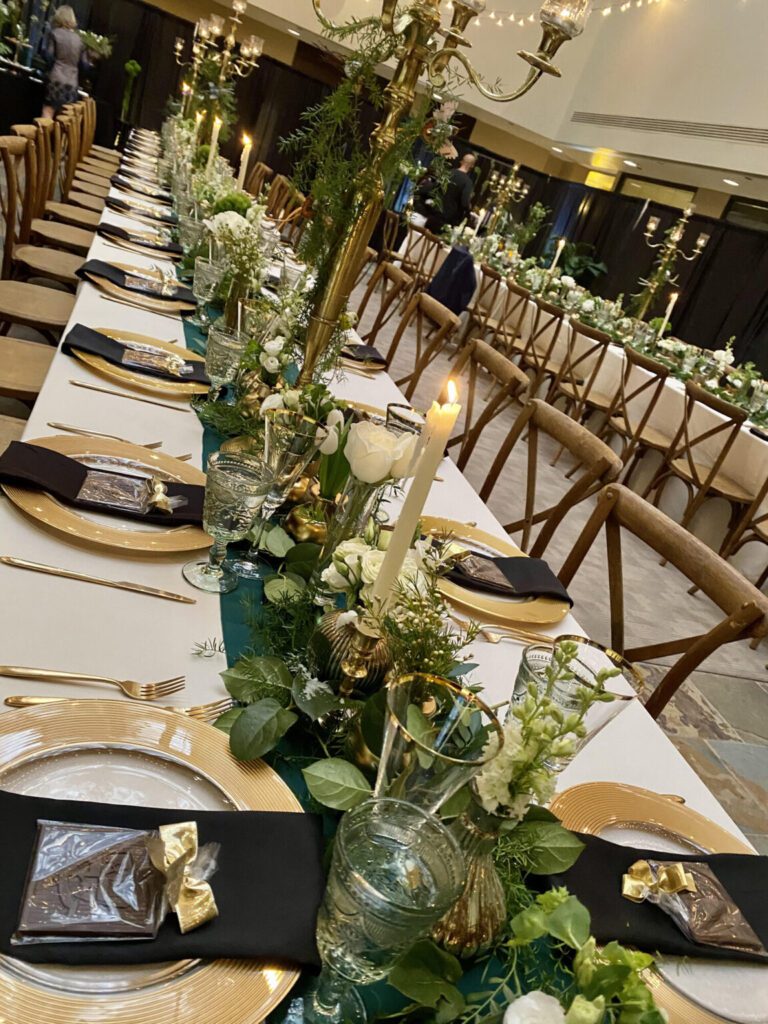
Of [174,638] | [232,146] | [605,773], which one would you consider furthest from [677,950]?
[232,146]

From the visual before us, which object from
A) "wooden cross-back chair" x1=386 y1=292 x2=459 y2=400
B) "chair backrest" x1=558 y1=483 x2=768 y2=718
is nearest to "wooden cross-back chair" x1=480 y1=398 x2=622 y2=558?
"chair backrest" x1=558 y1=483 x2=768 y2=718

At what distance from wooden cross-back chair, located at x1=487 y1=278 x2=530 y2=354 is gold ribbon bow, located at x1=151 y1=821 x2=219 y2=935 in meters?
6.33

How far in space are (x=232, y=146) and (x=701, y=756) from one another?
12.7 m

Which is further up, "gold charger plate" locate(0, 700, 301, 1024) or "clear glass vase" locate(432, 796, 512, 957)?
"clear glass vase" locate(432, 796, 512, 957)

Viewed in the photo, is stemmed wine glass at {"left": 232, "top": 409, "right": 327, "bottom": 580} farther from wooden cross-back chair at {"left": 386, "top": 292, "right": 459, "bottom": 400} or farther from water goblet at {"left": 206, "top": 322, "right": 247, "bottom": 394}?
wooden cross-back chair at {"left": 386, "top": 292, "right": 459, "bottom": 400}

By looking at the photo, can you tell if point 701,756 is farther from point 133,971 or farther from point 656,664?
point 133,971

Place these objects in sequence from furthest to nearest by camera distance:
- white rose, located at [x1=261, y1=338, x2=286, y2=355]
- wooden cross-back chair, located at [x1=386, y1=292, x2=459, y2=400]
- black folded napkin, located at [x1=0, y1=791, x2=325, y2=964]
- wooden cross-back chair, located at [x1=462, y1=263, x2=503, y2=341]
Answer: wooden cross-back chair, located at [x1=462, y1=263, x2=503, y2=341] < wooden cross-back chair, located at [x1=386, y1=292, x2=459, y2=400] < white rose, located at [x1=261, y1=338, x2=286, y2=355] < black folded napkin, located at [x1=0, y1=791, x2=325, y2=964]

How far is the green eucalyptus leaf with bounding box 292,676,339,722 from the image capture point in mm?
836

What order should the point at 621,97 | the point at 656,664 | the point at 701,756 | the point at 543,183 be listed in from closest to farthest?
the point at 701,756, the point at 656,664, the point at 621,97, the point at 543,183

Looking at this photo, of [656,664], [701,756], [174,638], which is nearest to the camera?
[174,638]

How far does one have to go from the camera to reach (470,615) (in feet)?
4.27

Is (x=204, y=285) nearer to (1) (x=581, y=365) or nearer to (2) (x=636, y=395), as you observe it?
(2) (x=636, y=395)

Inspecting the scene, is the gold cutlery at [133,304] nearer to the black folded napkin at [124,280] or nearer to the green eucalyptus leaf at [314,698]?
the black folded napkin at [124,280]

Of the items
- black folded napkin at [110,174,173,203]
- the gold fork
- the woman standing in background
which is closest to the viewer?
the gold fork
